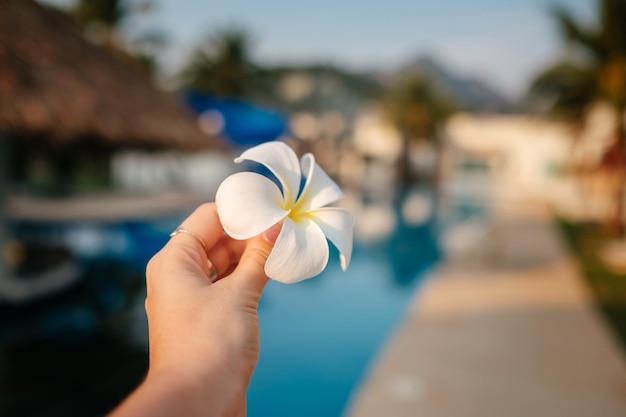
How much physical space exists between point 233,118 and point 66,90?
4882 mm

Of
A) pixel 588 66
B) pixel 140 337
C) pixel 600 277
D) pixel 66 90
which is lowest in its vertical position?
pixel 600 277

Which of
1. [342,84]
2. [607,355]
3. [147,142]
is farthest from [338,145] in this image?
[607,355]

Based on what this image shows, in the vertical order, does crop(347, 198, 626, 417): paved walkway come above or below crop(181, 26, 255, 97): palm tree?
below

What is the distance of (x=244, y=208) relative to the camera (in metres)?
0.63

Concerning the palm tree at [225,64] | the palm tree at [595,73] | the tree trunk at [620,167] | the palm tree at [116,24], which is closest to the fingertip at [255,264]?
the palm tree at [595,73]

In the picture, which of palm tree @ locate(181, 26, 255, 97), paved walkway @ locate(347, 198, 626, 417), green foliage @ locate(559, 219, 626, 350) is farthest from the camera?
palm tree @ locate(181, 26, 255, 97)

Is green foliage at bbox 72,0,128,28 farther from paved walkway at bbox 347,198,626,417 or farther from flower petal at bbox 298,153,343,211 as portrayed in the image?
flower petal at bbox 298,153,343,211

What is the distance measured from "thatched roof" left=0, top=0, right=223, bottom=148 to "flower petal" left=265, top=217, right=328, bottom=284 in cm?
448

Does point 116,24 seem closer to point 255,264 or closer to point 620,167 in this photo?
point 620,167

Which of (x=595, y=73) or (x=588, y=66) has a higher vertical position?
(x=588, y=66)

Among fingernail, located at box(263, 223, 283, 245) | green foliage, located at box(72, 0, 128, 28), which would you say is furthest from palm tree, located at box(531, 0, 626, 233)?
green foliage, located at box(72, 0, 128, 28)

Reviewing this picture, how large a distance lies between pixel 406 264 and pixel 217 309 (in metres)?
7.37

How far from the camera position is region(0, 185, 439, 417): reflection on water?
3.04 meters

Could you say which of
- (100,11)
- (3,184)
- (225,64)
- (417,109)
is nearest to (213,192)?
(3,184)
